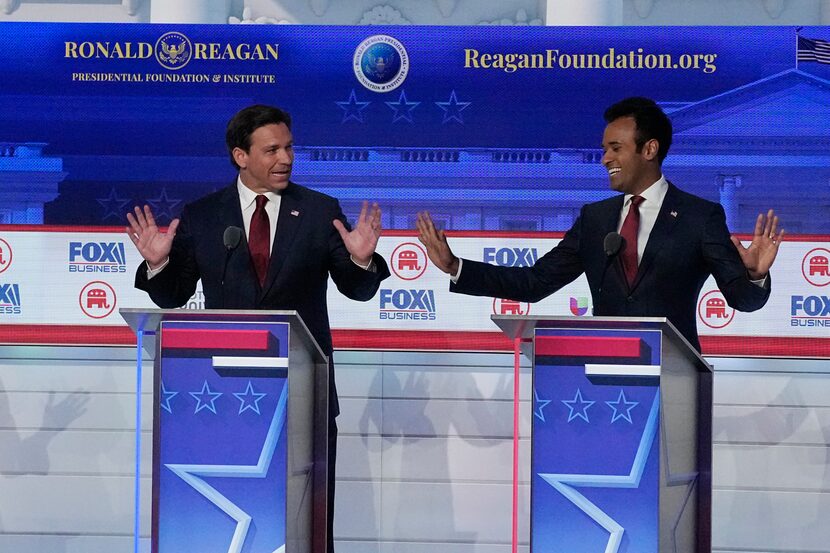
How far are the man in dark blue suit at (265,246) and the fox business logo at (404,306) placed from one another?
965 mm

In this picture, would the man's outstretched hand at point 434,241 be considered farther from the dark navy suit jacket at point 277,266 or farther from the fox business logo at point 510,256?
the fox business logo at point 510,256

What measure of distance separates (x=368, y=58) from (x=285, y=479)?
216cm

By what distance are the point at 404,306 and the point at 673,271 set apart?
1.40 metres

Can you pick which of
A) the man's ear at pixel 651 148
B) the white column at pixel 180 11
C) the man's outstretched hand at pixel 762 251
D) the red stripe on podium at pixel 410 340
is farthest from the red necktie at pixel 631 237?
the white column at pixel 180 11

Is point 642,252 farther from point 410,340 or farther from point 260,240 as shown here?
point 410,340

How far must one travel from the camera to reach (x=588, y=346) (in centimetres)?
295

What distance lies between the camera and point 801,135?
4535 millimetres

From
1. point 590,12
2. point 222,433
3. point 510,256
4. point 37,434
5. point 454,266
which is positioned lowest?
point 37,434

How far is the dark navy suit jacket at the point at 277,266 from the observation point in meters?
3.52

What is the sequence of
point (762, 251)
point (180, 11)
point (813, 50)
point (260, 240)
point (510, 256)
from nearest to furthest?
point (762, 251)
point (260, 240)
point (813, 50)
point (510, 256)
point (180, 11)

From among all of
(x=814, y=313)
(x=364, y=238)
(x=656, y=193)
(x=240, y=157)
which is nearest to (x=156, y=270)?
(x=240, y=157)

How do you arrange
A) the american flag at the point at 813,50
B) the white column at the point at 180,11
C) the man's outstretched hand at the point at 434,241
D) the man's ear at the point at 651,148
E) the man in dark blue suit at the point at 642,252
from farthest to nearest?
the white column at the point at 180,11
the american flag at the point at 813,50
the man's ear at the point at 651,148
the man's outstretched hand at the point at 434,241
the man in dark blue suit at the point at 642,252

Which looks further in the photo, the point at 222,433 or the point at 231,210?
the point at 231,210

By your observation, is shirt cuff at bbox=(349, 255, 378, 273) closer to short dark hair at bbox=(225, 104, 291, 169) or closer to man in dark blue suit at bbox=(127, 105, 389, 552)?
man in dark blue suit at bbox=(127, 105, 389, 552)
